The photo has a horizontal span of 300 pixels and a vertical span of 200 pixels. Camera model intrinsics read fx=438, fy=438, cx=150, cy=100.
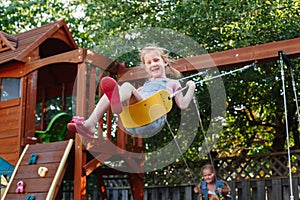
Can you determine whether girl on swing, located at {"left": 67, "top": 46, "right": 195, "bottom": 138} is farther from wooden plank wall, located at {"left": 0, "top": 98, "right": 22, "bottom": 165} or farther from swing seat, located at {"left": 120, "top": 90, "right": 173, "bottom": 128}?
wooden plank wall, located at {"left": 0, "top": 98, "right": 22, "bottom": 165}

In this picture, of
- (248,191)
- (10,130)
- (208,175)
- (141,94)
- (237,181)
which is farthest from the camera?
(237,181)

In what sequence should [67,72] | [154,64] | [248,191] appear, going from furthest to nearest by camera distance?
[67,72] < [248,191] < [154,64]

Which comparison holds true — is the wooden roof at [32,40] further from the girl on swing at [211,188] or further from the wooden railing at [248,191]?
the girl on swing at [211,188]

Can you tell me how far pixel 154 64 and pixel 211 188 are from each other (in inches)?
57.2

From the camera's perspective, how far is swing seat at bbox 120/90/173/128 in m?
3.93

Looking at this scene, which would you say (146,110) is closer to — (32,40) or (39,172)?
(39,172)

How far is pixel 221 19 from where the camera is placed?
6.89 meters

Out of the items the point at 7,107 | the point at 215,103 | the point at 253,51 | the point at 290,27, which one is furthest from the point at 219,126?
the point at 7,107

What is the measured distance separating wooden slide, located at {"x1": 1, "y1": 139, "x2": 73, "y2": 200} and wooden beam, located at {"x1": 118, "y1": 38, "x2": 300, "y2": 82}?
1434mm

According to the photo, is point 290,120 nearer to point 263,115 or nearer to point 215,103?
point 263,115

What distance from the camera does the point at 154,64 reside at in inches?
169

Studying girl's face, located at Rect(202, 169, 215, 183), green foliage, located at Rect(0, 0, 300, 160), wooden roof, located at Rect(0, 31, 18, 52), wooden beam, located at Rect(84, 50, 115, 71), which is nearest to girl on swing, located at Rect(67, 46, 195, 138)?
girl's face, located at Rect(202, 169, 215, 183)

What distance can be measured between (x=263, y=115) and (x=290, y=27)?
2124 mm

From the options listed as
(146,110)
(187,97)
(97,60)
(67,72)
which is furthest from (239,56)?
(67,72)
